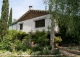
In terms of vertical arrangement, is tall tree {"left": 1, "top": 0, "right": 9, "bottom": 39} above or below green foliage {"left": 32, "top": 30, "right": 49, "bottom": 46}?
above

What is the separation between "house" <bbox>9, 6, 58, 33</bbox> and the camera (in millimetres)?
25541

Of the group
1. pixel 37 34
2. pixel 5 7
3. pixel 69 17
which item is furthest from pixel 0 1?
pixel 69 17

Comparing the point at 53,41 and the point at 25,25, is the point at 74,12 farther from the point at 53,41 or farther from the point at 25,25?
the point at 25,25

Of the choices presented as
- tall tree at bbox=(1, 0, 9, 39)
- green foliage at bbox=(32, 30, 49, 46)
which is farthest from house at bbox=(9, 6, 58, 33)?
tall tree at bbox=(1, 0, 9, 39)

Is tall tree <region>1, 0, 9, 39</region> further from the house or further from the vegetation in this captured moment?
the house

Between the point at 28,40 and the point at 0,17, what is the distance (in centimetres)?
619

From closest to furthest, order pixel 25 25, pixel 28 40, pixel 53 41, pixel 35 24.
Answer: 1. pixel 53 41
2. pixel 28 40
3. pixel 35 24
4. pixel 25 25

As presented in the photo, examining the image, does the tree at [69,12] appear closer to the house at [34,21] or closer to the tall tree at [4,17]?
the house at [34,21]

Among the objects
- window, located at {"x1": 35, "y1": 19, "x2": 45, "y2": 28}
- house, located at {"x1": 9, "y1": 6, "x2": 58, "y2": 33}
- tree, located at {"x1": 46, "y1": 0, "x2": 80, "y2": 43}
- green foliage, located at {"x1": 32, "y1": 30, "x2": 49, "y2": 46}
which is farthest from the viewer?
window, located at {"x1": 35, "y1": 19, "x2": 45, "y2": 28}

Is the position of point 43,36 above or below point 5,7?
below

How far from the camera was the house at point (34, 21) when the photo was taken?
25541mm

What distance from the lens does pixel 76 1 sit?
12859 millimetres

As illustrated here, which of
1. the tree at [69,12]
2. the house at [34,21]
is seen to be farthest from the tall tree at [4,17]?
the tree at [69,12]

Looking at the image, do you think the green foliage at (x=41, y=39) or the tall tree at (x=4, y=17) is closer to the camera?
the green foliage at (x=41, y=39)
